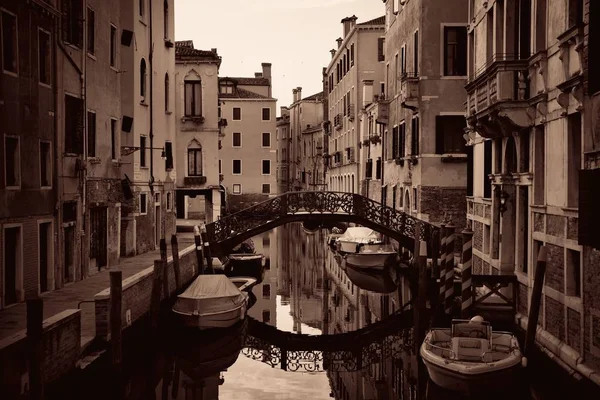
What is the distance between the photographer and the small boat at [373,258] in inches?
961

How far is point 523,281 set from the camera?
13.4m

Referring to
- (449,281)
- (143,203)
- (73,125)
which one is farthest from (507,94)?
(143,203)

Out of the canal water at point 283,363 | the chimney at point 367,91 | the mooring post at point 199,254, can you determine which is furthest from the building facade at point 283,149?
the canal water at point 283,363

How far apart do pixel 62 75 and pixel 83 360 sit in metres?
6.98

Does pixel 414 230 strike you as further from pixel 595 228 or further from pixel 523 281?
pixel 595 228

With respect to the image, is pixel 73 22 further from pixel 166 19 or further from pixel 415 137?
pixel 415 137

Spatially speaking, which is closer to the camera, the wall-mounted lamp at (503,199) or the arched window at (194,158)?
the wall-mounted lamp at (503,199)

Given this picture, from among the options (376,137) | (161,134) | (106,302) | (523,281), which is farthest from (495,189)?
(376,137)

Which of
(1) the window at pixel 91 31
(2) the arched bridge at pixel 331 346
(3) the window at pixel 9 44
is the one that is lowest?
(2) the arched bridge at pixel 331 346

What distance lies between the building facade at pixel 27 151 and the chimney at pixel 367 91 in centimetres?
2249

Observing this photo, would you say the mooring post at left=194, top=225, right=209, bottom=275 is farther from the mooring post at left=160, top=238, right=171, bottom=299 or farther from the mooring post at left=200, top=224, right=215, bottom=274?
the mooring post at left=160, top=238, right=171, bottom=299

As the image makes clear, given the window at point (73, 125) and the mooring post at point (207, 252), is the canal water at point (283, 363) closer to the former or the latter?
the mooring post at point (207, 252)

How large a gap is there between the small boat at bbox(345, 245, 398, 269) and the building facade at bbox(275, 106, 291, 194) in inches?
1777

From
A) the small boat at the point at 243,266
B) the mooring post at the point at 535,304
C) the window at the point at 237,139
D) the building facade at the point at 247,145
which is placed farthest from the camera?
the window at the point at 237,139
